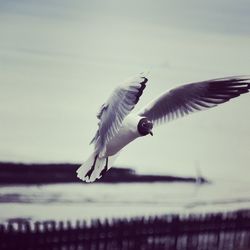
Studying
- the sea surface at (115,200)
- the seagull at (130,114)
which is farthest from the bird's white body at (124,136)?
the sea surface at (115,200)

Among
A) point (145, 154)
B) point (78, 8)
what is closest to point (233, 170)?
point (145, 154)

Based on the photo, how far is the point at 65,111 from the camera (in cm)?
177

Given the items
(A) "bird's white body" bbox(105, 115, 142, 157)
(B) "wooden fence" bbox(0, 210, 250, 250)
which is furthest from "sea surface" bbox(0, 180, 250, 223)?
(A) "bird's white body" bbox(105, 115, 142, 157)

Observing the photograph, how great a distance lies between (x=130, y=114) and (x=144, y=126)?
0.27 feet

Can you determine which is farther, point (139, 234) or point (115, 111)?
point (139, 234)

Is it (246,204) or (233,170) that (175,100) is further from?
(246,204)

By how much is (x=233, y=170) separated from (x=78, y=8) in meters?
0.87

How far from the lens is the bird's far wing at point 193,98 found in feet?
6.04

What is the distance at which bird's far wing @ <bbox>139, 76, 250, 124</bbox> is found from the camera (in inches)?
72.4

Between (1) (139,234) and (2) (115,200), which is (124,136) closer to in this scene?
(2) (115,200)

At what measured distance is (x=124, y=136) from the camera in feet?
5.93

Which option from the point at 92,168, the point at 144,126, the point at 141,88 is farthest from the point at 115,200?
the point at 141,88

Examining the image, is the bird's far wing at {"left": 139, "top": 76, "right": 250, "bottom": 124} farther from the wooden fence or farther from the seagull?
the wooden fence

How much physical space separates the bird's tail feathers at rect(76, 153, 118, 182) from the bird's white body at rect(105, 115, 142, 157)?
0.03 m
